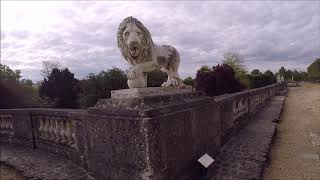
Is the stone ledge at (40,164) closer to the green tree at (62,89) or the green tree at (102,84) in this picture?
the green tree at (102,84)

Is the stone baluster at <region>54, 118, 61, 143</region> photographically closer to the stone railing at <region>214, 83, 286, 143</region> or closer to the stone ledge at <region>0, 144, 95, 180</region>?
the stone ledge at <region>0, 144, 95, 180</region>

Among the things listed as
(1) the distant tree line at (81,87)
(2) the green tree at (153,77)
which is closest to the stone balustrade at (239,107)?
(2) the green tree at (153,77)

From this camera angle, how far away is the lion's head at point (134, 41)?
9.73 feet

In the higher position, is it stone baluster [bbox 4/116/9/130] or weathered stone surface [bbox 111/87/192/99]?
weathered stone surface [bbox 111/87/192/99]

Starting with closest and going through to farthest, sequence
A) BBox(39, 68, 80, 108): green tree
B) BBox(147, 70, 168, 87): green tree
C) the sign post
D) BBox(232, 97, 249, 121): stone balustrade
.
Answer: the sign post → BBox(232, 97, 249, 121): stone balustrade → BBox(147, 70, 168, 87): green tree → BBox(39, 68, 80, 108): green tree

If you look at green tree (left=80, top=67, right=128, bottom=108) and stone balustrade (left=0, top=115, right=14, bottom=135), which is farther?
green tree (left=80, top=67, right=128, bottom=108)

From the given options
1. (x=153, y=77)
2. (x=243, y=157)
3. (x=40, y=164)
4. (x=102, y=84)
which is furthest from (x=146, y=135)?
(x=102, y=84)

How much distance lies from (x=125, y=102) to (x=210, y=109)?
1.71 meters

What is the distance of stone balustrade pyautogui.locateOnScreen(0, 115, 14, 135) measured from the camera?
234 inches

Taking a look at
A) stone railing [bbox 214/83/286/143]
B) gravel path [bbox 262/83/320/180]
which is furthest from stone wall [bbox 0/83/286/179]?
gravel path [bbox 262/83/320/180]

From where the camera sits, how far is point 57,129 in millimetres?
4527

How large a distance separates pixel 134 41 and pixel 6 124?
482 centimetres

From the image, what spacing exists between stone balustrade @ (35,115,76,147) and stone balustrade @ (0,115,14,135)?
4.42 ft

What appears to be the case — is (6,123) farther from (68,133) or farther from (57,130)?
(68,133)
